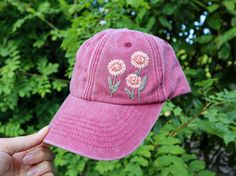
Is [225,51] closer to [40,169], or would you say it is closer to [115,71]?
[115,71]

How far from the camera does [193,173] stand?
4.83 ft

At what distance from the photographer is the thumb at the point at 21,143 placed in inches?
42.7

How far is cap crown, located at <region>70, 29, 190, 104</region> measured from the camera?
1.05 metres

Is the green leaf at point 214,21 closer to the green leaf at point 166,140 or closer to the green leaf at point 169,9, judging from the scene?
the green leaf at point 169,9

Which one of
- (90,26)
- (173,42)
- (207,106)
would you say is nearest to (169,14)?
(173,42)

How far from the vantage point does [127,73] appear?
1.06 metres

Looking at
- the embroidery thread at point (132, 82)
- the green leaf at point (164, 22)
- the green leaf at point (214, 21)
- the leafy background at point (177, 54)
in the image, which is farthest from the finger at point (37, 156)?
the green leaf at point (214, 21)

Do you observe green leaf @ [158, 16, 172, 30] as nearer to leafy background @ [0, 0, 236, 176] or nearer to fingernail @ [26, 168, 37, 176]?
leafy background @ [0, 0, 236, 176]

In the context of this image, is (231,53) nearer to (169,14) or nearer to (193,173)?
(169,14)

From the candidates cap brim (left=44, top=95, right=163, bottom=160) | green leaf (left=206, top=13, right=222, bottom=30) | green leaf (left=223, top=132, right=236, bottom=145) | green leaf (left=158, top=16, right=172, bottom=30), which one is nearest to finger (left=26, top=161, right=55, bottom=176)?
cap brim (left=44, top=95, right=163, bottom=160)

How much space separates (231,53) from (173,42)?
28 cm

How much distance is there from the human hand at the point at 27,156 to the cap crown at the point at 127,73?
18cm

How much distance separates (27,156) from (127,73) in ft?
1.18

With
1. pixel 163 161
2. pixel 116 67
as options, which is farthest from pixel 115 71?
pixel 163 161
